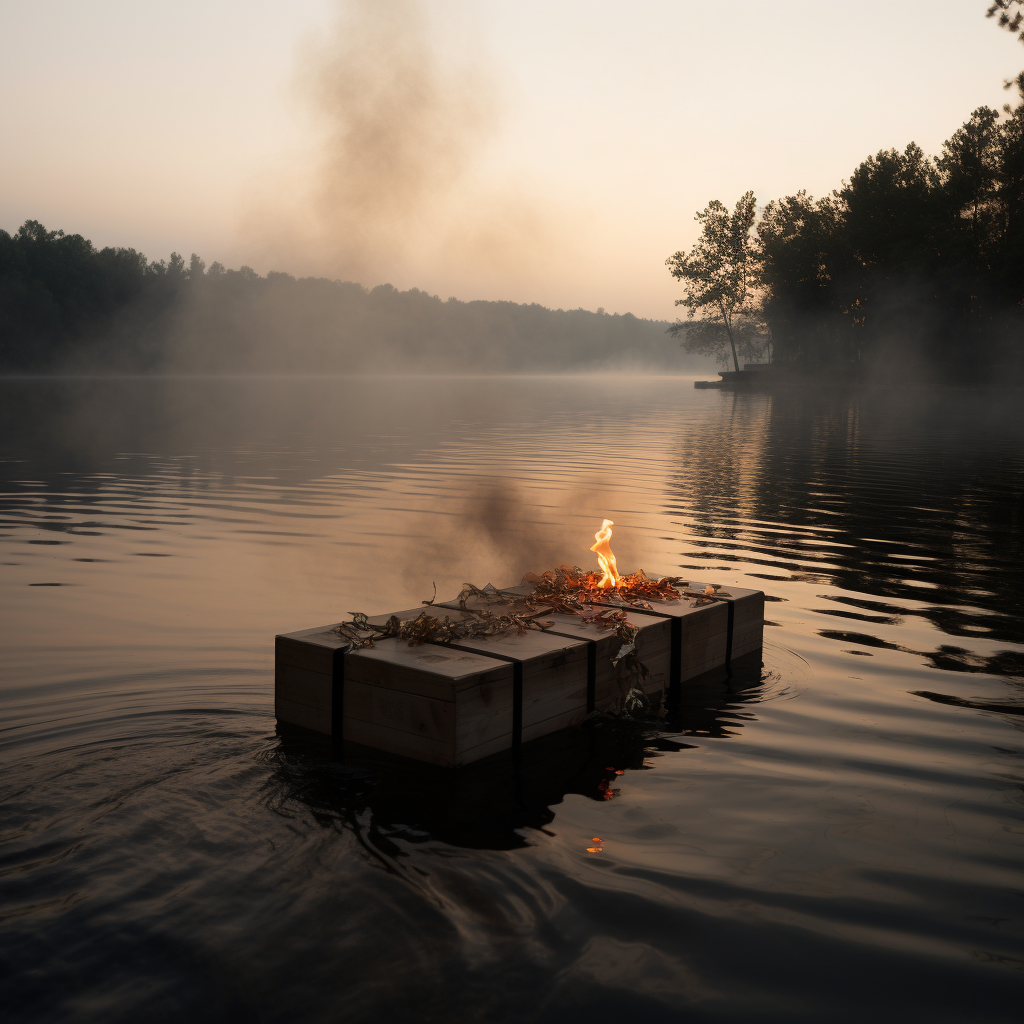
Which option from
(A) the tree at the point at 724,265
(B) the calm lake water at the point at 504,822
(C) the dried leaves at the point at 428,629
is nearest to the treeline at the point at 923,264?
(A) the tree at the point at 724,265

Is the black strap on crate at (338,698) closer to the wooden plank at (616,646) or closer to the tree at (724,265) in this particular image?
the wooden plank at (616,646)

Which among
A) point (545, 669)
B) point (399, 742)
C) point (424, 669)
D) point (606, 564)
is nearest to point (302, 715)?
point (399, 742)

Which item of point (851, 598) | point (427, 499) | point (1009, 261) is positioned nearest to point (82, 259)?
point (1009, 261)

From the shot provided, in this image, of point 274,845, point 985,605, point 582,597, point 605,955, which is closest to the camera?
point 605,955

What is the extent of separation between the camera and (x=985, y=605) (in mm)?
10141

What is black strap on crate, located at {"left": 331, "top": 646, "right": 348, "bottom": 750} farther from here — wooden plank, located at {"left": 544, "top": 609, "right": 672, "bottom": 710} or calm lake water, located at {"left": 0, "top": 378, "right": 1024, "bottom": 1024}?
wooden plank, located at {"left": 544, "top": 609, "right": 672, "bottom": 710}

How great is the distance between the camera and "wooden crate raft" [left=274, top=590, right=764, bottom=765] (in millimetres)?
5449

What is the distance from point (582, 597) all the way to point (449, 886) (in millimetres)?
3470

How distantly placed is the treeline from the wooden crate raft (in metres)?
66.8

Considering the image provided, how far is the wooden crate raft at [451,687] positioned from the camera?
545 cm

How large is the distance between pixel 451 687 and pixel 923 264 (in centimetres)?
7461

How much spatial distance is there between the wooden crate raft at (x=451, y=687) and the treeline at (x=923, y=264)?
66754 millimetres

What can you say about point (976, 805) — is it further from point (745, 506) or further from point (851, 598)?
point (745, 506)

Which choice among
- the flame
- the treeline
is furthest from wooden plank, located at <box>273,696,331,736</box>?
the treeline
